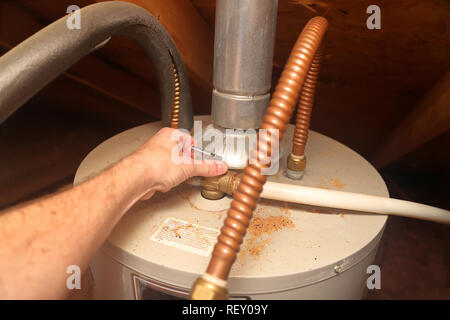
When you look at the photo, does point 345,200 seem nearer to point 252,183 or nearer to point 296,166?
point 296,166

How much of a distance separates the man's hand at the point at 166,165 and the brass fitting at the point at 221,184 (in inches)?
0.6

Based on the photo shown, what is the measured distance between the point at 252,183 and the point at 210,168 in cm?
22

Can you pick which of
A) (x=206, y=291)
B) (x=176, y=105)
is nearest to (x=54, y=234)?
(x=206, y=291)

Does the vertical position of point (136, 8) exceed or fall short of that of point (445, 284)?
it exceeds it

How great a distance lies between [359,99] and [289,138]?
53 cm

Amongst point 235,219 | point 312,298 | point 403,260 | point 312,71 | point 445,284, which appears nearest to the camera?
point 235,219

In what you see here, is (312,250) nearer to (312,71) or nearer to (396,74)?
(312,71)

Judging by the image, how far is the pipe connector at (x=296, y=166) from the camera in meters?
0.75

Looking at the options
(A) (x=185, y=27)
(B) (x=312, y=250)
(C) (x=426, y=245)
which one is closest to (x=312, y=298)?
(B) (x=312, y=250)

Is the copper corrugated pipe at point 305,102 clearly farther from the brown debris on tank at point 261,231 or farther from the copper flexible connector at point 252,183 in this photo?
the copper flexible connector at point 252,183

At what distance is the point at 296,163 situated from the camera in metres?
0.74

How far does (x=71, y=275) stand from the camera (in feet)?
1.44

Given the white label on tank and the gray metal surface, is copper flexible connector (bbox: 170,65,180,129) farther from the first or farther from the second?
the white label on tank

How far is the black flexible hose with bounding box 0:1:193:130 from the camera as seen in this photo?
46 cm
